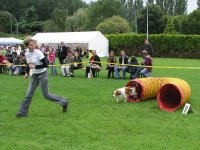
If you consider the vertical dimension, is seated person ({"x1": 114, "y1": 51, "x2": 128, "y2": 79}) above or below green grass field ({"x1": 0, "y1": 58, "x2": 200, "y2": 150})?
above

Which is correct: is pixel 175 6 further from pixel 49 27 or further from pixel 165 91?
pixel 165 91

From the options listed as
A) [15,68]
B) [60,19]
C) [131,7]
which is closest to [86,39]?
[15,68]

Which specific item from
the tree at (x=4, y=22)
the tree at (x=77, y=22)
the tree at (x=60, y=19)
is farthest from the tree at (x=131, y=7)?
→ the tree at (x=4, y=22)

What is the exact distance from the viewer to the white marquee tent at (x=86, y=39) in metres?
42.4

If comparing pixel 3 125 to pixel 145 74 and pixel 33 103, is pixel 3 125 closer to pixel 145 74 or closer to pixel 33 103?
pixel 33 103

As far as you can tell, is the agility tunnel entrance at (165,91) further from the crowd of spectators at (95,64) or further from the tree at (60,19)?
the tree at (60,19)

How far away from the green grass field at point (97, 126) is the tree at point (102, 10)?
80.5 meters

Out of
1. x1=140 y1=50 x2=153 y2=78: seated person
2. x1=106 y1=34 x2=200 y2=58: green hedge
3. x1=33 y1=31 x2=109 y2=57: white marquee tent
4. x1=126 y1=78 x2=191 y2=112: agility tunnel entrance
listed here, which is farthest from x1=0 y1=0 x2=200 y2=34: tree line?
Result: x1=126 y1=78 x2=191 y2=112: agility tunnel entrance

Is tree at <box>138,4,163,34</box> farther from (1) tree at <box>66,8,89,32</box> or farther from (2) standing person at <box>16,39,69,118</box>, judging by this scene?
(2) standing person at <box>16,39,69,118</box>

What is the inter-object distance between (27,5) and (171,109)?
350 ft

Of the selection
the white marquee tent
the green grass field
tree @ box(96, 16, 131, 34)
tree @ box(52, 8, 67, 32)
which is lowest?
the green grass field

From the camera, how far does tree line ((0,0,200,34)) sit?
72.1 metres

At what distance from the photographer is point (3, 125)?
8.45 meters

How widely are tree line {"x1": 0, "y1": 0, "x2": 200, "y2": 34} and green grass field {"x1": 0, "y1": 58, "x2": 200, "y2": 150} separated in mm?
51752
